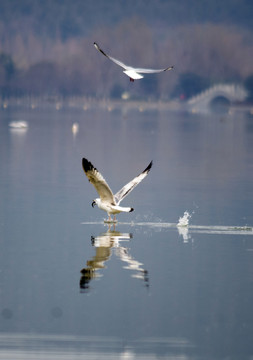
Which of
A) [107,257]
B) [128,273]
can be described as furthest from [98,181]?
[128,273]

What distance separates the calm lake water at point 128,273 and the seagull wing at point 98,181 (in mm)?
670

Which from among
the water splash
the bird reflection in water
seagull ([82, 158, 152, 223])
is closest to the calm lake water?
the bird reflection in water

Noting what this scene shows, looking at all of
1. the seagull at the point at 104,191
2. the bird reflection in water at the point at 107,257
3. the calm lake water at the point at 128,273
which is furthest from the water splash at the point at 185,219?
the seagull at the point at 104,191

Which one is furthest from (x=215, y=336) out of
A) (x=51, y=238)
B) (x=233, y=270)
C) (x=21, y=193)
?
(x=21, y=193)

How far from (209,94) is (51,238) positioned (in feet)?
446

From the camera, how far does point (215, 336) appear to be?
10.7 m

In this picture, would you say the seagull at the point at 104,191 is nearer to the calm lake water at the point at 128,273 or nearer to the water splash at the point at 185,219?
the calm lake water at the point at 128,273

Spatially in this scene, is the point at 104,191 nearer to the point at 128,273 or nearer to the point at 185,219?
the point at 185,219

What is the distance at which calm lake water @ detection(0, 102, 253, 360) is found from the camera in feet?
34.7

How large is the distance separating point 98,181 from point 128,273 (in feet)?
8.88

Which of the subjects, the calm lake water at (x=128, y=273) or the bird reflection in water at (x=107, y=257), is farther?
the bird reflection in water at (x=107, y=257)

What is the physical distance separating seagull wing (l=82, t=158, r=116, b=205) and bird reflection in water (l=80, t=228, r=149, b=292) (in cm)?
64

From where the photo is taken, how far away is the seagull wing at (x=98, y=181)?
15.5 m

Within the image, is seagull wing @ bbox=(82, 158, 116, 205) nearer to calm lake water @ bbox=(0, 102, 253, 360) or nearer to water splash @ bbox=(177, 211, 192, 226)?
calm lake water @ bbox=(0, 102, 253, 360)
